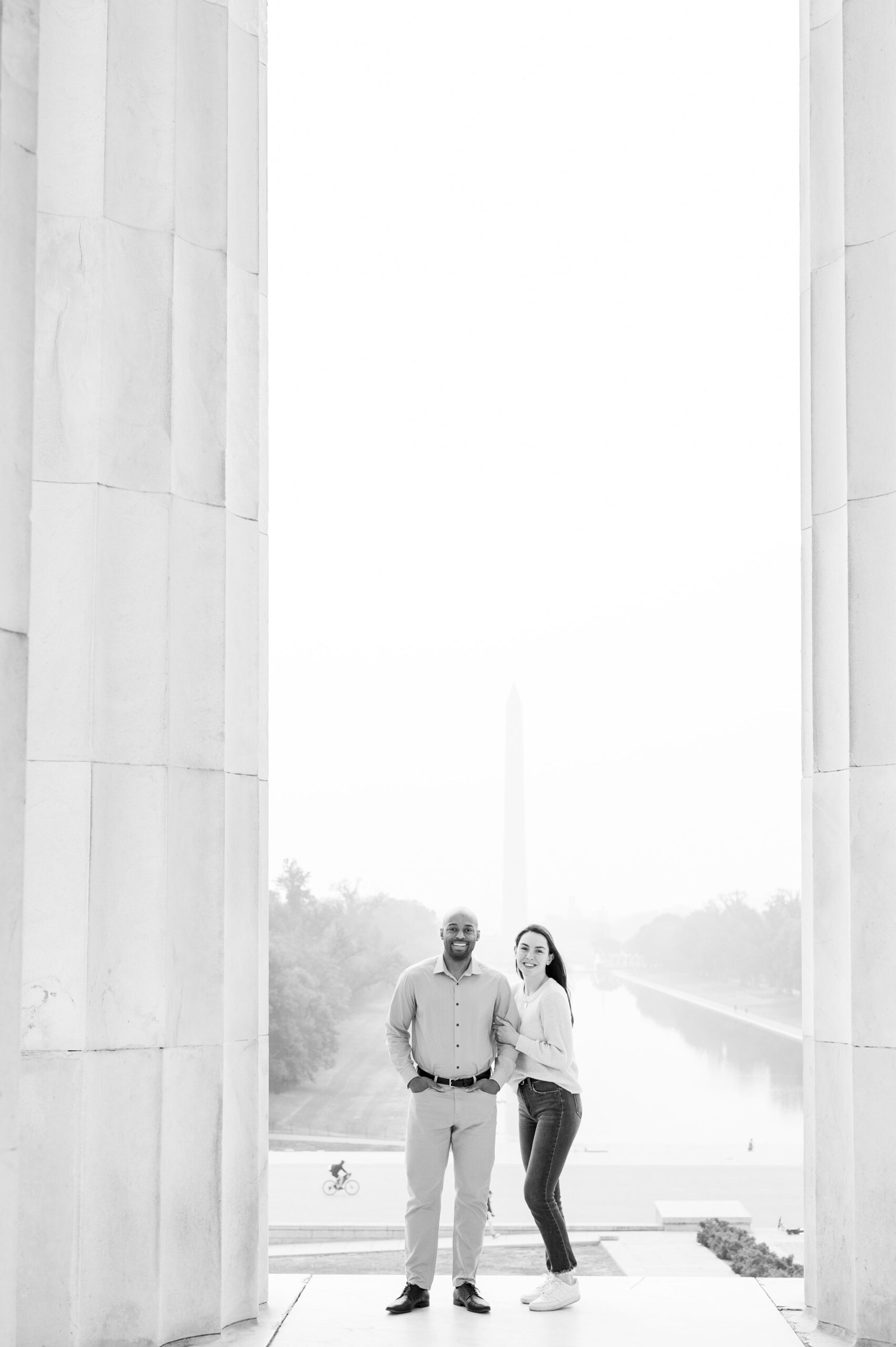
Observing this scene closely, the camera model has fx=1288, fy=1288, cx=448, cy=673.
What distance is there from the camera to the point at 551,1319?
789cm

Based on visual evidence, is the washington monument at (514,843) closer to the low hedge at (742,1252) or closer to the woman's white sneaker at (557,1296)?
the low hedge at (742,1252)

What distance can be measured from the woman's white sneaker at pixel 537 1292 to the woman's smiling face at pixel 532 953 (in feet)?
6.21

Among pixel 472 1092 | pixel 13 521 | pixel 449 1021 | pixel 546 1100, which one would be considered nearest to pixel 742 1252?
pixel 546 1100

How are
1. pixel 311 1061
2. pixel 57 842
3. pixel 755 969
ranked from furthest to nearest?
pixel 755 969 → pixel 311 1061 → pixel 57 842

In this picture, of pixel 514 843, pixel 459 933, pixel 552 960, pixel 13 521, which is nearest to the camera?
pixel 13 521

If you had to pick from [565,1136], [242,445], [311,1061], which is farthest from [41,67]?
[311,1061]

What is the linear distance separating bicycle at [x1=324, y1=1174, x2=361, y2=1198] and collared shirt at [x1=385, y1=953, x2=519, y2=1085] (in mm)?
23099

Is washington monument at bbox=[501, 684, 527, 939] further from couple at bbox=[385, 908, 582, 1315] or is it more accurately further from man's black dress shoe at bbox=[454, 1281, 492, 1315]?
man's black dress shoe at bbox=[454, 1281, 492, 1315]

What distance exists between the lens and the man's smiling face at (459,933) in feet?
27.0

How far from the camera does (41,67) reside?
25.8ft

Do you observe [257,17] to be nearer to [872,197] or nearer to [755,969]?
[872,197]

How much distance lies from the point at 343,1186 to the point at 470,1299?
2318 centimetres

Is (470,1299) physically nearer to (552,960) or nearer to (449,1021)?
(449,1021)

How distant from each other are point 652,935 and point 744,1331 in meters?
75.2
